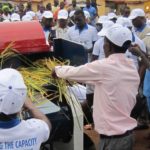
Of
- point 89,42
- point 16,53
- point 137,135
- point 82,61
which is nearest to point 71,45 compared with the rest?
point 82,61

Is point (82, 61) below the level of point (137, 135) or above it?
above

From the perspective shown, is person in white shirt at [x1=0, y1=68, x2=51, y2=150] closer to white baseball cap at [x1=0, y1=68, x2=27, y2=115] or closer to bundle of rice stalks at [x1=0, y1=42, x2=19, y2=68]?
white baseball cap at [x1=0, y1=68, x2=27, y2=115]

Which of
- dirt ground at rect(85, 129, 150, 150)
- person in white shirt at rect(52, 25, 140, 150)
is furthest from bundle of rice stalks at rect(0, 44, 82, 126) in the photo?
dirt ground at rect(85, 129, 150, 150)

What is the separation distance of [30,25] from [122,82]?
5.35 feet

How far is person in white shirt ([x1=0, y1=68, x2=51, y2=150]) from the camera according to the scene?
253 centimetres

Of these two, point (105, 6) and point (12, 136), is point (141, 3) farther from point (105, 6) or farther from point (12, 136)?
point (12, 136)

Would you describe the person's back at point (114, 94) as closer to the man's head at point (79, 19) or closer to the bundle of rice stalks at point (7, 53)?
the bundle of rice stalks at point (7, 53)

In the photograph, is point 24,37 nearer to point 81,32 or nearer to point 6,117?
point 6,117

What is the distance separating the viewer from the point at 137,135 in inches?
253

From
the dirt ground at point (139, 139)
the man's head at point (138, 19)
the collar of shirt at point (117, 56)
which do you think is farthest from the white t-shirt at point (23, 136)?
the man's head at point (138, 19)

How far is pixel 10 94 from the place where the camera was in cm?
253

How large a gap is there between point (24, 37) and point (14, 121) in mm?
2172

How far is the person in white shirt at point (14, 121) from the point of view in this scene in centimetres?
253

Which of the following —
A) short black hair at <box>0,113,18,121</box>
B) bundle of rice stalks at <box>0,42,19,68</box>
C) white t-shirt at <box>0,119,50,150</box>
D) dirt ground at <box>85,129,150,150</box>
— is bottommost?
dirt ground at <box>85,129,150,150</box>
